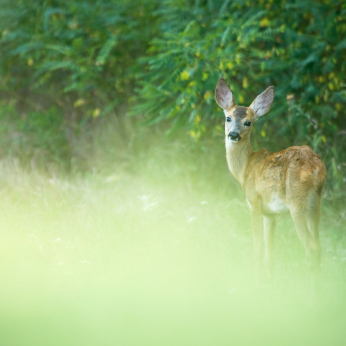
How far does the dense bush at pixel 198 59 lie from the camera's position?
645 centimetres

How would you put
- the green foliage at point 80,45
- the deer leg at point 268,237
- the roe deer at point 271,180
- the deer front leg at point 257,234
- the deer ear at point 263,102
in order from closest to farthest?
1. the roe deer at point 271,180
2. the deer front leg at point 257,234
3. the deer leg at point 268,237
4. the deer ear at point 263,102
5. the green foliage at point 80,45

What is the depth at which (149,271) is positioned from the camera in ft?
15.7

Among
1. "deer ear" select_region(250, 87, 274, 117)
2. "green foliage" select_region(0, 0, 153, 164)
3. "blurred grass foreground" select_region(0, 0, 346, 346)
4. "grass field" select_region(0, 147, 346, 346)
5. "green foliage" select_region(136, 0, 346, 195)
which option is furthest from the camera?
"green foliage" select_region(0, 0, 153, 164)

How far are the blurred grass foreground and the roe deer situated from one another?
423mm

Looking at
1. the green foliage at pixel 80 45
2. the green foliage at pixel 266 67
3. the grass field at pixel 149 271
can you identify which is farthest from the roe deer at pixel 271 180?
the green foliage at pixel 80 45

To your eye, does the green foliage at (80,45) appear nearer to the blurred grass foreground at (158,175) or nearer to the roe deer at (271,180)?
the blurred grass foreground at (158,175)

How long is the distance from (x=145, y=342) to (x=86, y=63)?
597 centimetres

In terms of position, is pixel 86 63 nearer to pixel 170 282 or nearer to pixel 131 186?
pixel 131 186

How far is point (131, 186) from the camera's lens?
730cm

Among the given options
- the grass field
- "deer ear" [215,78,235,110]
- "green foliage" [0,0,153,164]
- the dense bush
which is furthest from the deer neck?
"green foliage" [0,0,153,164]

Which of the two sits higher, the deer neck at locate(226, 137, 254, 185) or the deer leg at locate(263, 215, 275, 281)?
the deer neck at locate(226, 137, 254, 185)

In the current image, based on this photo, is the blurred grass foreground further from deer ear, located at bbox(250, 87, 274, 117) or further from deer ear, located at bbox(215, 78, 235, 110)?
deer ear, located at bbox(250, 87, 274, 117)

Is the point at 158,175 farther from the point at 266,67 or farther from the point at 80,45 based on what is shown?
the point at 80,45

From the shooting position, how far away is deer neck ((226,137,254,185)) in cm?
498
